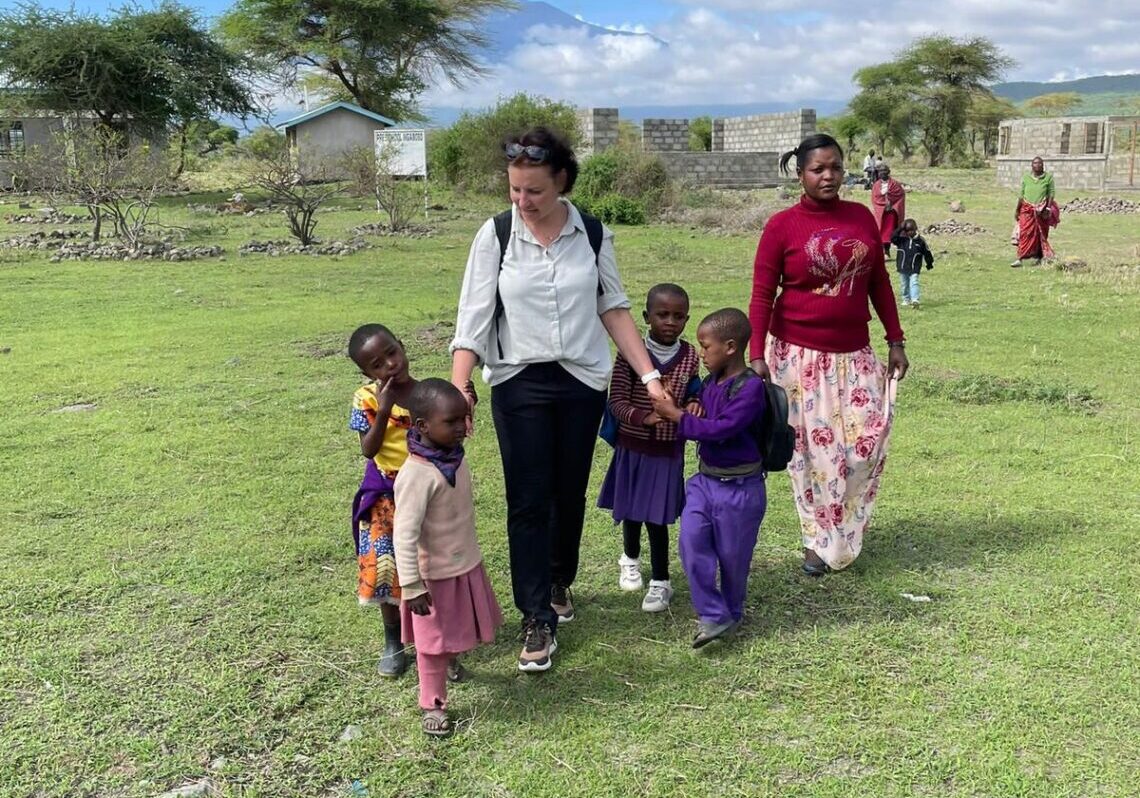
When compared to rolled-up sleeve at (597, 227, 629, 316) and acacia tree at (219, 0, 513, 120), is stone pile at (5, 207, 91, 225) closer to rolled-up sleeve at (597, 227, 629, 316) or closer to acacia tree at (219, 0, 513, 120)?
acacia tree at (219, 0, 513, 120)

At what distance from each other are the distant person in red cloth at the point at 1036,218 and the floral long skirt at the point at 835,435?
11752mm

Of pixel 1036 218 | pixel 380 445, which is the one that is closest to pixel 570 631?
pixel 380 445

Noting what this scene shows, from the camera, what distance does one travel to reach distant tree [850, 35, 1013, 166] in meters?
48.8

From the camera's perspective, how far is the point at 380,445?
10.6 ft

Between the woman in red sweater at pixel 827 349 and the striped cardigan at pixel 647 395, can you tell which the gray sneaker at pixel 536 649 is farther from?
A: the woman in red sweater at pixel 827 349

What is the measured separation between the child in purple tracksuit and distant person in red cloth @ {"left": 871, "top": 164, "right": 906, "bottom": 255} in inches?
345

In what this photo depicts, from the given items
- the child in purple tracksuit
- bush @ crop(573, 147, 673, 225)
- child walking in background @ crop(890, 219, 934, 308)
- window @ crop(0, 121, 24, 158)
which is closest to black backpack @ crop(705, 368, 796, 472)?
the child in purple tracksuit

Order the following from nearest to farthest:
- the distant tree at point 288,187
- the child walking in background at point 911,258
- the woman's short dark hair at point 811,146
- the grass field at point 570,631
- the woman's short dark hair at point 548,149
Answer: the grass field at point 570,631 → the woman's short dark hair at point 548,149 → the woman's short dark hair at point 811,146 → the child walking in background at point 911,258 → the distant tree at point 288,187

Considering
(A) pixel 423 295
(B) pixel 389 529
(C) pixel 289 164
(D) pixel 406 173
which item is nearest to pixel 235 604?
(B) pixel 389 529

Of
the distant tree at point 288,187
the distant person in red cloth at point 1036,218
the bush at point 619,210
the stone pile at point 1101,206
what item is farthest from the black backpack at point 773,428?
the stone pile at point 1101,206

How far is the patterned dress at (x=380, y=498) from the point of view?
3254 millimetres

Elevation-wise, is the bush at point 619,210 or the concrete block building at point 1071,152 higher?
the concrete block building at point 1071,152

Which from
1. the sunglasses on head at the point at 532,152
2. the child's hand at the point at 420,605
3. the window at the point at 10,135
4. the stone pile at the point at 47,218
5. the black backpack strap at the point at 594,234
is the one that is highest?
the window at the point at 10,135

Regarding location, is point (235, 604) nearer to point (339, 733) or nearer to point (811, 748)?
point (339, 733)
